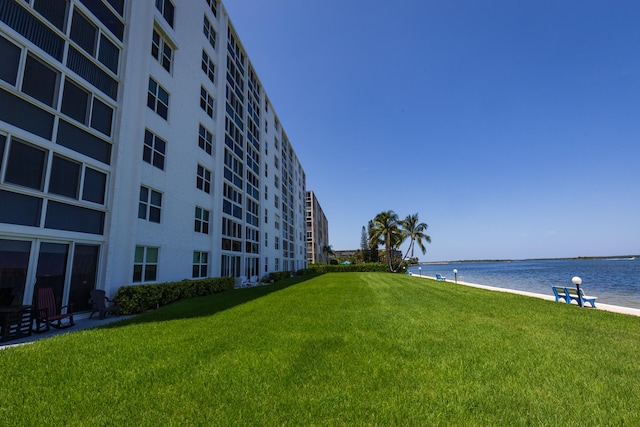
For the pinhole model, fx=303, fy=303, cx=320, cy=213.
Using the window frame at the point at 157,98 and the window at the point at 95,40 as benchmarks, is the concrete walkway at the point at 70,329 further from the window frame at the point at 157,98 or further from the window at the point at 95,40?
the window frame at the point at 157,98

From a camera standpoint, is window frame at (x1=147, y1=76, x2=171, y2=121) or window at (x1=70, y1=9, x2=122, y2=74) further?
window frame at (x1=147, y1=76, x2=171, y2=121)

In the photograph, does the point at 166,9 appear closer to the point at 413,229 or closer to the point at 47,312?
the point at 47,312

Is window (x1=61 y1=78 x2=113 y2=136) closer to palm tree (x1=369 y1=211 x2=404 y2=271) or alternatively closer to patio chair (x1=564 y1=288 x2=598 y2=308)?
patio chair (x1=564 y1=288 x2=598 y2=308)

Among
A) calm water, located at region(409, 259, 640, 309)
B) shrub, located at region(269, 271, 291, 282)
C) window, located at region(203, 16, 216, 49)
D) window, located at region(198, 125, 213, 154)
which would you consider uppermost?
window, located at region(203, 16, 216, 49)

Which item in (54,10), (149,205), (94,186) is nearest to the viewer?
(54,10)

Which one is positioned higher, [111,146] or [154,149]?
[154,149]

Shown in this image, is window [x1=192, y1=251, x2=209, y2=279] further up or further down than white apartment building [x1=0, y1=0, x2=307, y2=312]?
further down

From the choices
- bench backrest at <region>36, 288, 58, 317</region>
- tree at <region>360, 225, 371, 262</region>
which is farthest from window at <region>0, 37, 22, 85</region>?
tree at <region>360, 225, 371, 262</region>

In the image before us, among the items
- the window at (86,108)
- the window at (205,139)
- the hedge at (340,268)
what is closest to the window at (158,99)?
the window at (86,108)

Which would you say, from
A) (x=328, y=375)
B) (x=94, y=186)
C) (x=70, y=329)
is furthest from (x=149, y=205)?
(x=328, y=375)

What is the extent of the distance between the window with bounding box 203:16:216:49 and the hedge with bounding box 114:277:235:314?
1515 centimetres

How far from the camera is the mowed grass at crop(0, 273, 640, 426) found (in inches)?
125

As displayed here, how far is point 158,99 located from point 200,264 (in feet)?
28.6

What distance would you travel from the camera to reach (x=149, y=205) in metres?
12.9
